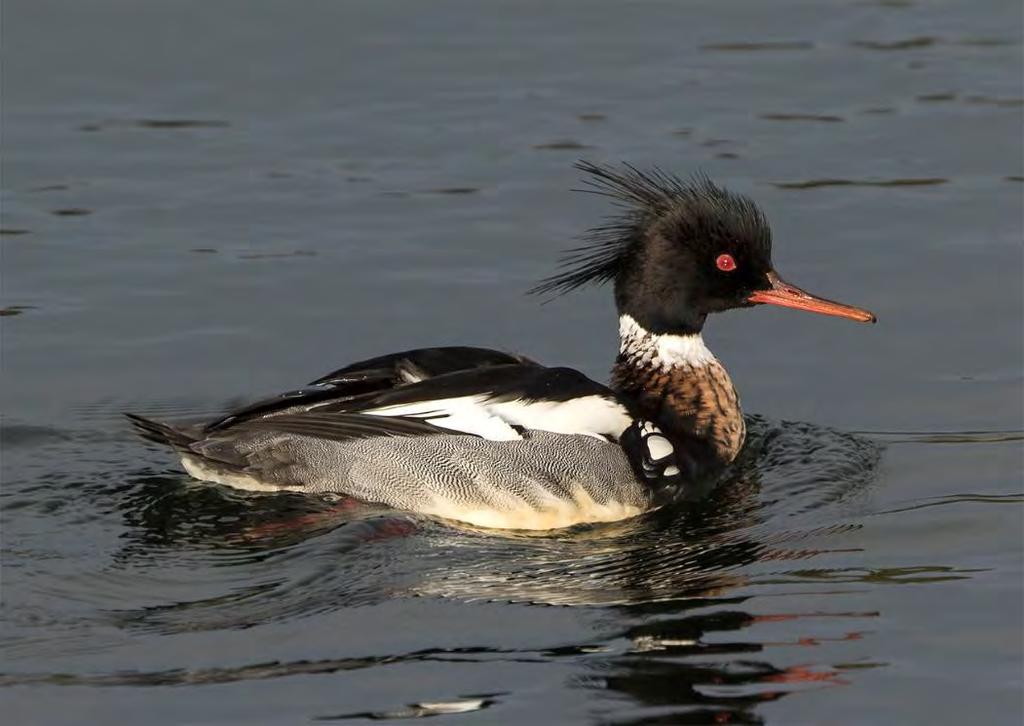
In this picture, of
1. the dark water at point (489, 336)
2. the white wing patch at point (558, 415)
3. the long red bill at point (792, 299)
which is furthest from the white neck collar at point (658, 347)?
the white wing patch at point (558, 415)

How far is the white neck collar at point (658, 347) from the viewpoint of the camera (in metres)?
10.3

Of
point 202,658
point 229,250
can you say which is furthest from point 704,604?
point 229,250

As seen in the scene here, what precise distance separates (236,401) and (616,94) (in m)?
5.25

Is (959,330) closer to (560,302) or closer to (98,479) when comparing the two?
(560,302)

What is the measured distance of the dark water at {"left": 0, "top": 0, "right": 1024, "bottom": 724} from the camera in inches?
300

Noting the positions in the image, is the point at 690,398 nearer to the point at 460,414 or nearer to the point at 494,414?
the point at 494,414

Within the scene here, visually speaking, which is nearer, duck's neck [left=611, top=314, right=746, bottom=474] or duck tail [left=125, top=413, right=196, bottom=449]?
duck tail [left=125, top=413, right=196, bottom=449]

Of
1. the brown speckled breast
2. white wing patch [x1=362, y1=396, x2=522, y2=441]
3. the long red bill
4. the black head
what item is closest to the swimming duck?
white wing patch [x1=362, y1=396, x2=522, y2=441]

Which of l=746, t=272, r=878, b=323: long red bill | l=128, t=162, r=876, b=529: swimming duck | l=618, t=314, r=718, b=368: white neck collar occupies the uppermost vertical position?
l=746, t=272, r=878, b=323: long red bill

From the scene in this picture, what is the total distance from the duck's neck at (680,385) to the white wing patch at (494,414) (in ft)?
2.72

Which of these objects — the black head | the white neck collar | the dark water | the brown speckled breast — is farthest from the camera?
the white neck collar

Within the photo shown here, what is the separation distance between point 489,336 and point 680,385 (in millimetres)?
1850

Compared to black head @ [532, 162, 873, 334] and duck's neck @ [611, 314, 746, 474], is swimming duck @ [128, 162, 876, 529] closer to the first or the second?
duck's neck @ [611, 314, 746, 474]

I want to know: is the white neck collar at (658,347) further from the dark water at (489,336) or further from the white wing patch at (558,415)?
the white wing patch at (558,415)
